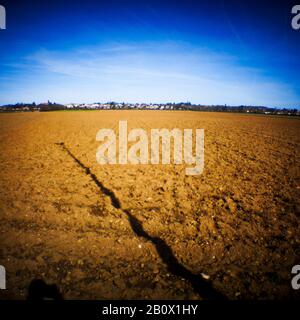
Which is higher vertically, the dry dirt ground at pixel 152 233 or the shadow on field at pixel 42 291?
the dry dirt ground at pixel 152 233

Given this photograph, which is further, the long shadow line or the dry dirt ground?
the dry dirt ground

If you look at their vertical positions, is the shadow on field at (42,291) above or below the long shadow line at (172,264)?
below

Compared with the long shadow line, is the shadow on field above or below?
below

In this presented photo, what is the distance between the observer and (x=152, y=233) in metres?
5.41

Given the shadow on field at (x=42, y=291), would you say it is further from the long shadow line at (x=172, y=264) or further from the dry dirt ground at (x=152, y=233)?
the long shadow line at (x=172, y=264)

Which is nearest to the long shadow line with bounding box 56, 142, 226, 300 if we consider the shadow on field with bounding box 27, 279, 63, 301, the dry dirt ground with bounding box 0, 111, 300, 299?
the dry dirt ground with bounding box 0, 111, 300, 299

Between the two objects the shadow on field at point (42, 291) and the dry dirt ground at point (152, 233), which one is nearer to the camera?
the shadow on field at point (42, 291)

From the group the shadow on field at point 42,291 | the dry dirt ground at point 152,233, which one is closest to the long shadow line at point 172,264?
the dry dirt ground at point 152,233

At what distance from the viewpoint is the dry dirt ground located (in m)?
3.95

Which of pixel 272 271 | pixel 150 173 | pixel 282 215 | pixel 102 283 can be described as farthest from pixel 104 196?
pixel 282 215

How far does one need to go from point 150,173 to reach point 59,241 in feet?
18.0

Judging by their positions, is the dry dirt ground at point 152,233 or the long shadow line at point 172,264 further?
the dry dirt ground at point 152,233

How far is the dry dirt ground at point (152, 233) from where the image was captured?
13.0 ft

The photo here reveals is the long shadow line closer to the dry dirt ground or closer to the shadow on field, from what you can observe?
the dry dirt ground
